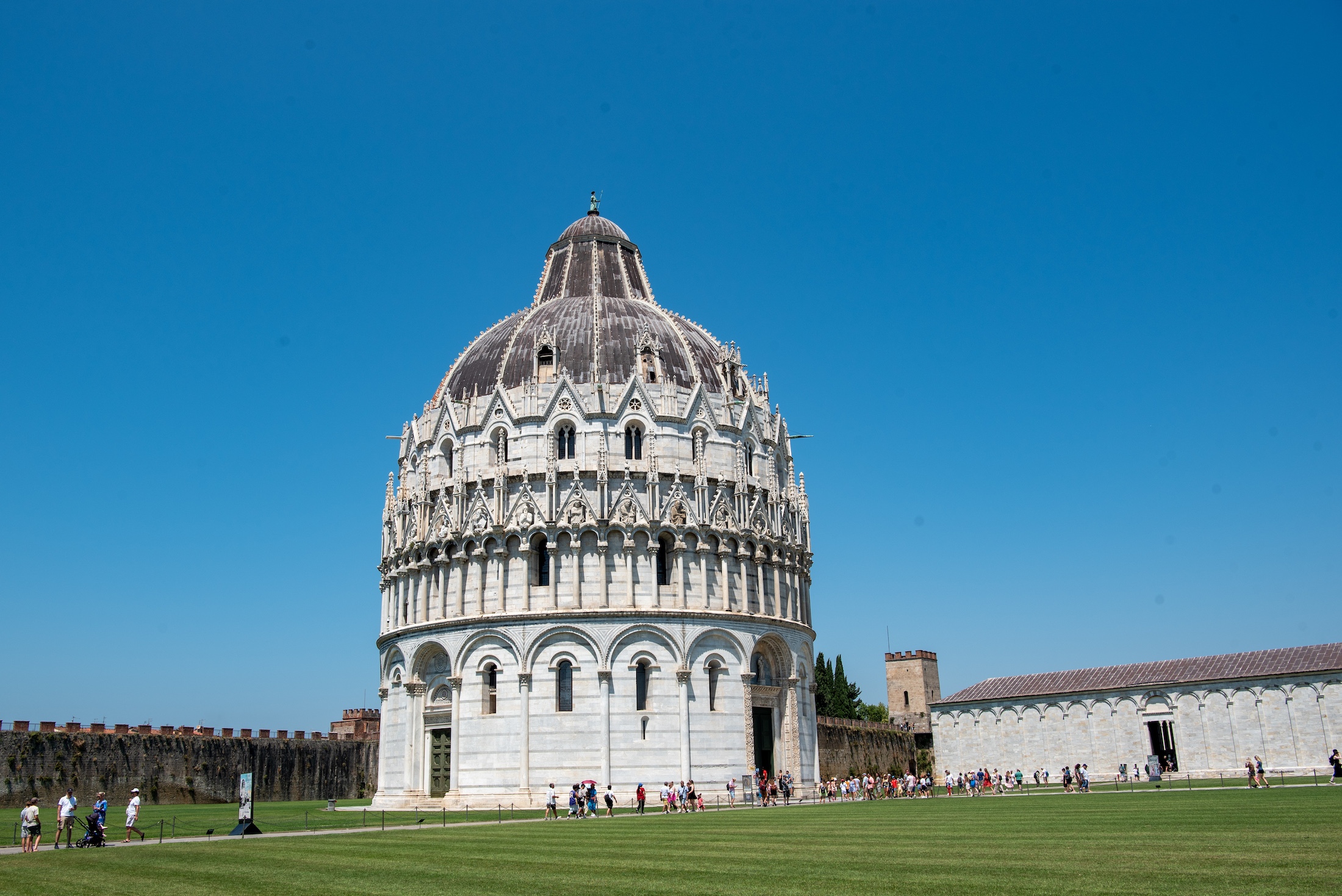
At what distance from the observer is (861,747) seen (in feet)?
292

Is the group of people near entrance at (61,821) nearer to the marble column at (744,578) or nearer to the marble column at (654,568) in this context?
the marble column at (654,568)

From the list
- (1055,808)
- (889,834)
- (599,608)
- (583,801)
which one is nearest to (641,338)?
(599,608)

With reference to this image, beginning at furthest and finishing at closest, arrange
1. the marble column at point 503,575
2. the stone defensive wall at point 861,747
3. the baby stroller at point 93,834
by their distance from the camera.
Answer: the stone defensive wall at point 861,747 < the marble column at point 503,575 < the baby stroller at point 93,834

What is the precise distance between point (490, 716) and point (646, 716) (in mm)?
7318

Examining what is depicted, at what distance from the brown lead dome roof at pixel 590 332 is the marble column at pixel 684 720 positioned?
1509 centimetres

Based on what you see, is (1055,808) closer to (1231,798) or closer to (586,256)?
(1231,798)

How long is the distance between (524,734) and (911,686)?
68.0 m

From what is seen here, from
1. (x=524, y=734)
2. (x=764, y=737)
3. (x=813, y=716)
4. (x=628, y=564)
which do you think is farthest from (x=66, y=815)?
(x=813, y=716)

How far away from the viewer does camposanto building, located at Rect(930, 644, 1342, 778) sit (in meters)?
62.3

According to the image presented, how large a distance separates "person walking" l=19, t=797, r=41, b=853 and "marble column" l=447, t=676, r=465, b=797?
24181 mm

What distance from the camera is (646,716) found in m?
50.7

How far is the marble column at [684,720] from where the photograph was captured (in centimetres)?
5019

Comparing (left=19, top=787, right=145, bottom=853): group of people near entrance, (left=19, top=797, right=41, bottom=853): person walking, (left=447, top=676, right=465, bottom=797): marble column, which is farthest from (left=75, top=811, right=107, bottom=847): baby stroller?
(left=447, top=676, right=465, bottom=797): marble column

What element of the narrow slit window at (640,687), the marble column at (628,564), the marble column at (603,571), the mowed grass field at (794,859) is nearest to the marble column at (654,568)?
the marble column at (628,564)
